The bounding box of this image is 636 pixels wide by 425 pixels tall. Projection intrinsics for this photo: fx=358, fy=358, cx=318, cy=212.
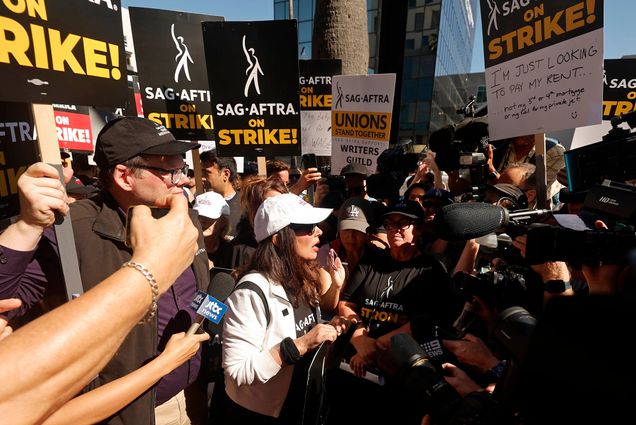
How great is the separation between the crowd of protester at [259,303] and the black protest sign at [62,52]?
231mm

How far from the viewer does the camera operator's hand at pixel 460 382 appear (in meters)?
1.25

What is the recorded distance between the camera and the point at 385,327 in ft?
7.84

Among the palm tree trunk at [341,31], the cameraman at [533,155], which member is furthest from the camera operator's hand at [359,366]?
the palm tree trunk at [341,31]

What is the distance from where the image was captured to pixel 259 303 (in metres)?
1.85

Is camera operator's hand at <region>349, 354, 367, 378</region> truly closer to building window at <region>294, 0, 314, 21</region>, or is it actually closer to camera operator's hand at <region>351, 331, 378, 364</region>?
camera operator's hand at <region>351, 331, 378, 364</region>

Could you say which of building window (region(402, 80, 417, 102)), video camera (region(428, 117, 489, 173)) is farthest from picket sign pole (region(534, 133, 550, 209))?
building window (region(402, 80, 417, 102))

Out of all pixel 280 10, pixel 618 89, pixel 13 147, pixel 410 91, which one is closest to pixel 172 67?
pixel 13 147

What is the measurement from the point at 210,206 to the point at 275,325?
1.73m

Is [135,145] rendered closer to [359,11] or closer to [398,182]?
[398,182]

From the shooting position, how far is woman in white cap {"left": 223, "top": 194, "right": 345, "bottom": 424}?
180 cm

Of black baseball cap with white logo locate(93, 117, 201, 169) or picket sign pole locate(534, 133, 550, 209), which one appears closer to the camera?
black baseball cap with white logo locate(93, 117, 201, 169)

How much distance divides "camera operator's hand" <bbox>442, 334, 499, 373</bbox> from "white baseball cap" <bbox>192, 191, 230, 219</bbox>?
242 cm

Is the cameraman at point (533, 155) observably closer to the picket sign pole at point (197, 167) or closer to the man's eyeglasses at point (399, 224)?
the man's eyeglasses at point (399, 224)

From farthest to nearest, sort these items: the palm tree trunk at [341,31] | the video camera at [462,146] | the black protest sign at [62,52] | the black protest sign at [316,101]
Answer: the palm tree trunk at [341,31]
the black protest sign at [316,101]
the video camera at [462,146]
the black protest sign at [62,52]
